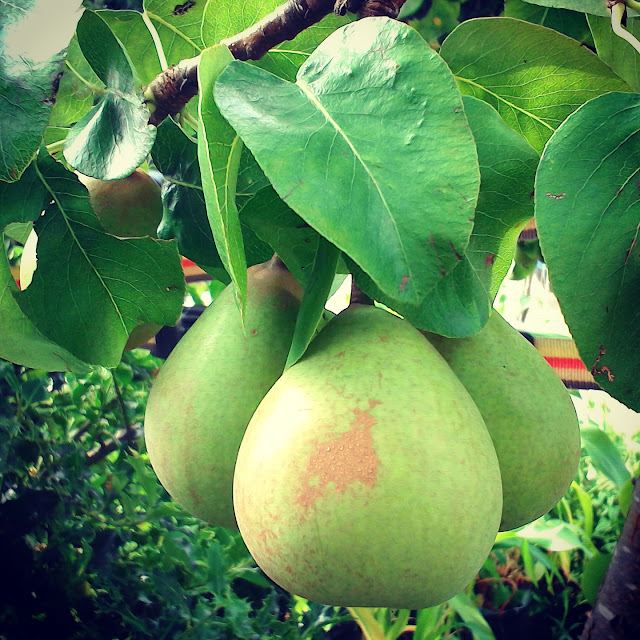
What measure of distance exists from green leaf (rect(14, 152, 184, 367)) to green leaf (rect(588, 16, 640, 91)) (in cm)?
37

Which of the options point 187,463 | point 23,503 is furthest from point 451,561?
point 23,503

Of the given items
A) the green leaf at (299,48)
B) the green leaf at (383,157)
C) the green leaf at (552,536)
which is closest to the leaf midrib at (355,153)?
the green leaf at (383,157)

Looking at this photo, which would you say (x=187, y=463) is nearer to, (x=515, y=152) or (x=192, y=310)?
(x=515, y=152)

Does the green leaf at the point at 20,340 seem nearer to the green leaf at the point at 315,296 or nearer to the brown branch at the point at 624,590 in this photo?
the green leaf at the point at 315,296

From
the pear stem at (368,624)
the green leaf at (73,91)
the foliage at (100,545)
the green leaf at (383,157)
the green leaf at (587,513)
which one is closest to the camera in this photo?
the green leaf at (383,157)

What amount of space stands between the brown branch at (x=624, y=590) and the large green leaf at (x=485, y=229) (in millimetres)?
561

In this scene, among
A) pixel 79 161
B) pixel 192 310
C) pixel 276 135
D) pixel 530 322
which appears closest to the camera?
pixel 276 135

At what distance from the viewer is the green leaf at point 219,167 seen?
1.07ft

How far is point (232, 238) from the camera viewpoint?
34 cm

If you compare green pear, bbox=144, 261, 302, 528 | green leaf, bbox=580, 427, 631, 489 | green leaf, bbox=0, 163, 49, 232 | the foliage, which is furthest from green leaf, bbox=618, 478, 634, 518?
green leaf, bbox=0, 163, 49, 232

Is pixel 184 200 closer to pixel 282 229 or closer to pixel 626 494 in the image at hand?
pixel 282 229

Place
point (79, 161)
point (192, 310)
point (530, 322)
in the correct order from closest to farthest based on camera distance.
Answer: point (79, 161) < point (192, 310) < point (530, 322)

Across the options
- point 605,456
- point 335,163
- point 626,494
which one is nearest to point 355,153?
point 335,163

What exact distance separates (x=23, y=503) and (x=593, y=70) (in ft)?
5.07
